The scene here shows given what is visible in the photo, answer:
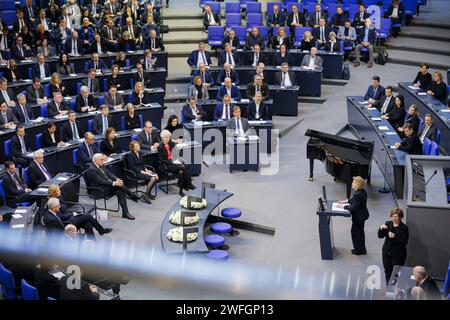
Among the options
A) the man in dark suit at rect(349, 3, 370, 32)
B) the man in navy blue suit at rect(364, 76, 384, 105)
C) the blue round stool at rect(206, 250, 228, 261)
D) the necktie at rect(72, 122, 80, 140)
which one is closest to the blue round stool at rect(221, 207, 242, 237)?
the blue round stool at rect(206, 250, 228, 261)

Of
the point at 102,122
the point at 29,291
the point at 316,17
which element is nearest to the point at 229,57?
the point at 316,17

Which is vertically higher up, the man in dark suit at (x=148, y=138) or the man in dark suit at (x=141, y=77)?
the man in dark suit at (x=141, y=77)

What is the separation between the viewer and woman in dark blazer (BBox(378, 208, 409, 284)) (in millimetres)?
8484

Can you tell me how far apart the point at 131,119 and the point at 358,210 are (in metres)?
6.27

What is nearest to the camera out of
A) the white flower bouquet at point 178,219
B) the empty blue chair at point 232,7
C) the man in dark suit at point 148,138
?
the white flower bouquet at point 178,219

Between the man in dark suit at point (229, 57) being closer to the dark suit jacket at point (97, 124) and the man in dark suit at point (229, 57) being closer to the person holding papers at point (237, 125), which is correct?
the person holding papers at point (237, 125)

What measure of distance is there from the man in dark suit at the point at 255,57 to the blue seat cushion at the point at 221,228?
7.86m

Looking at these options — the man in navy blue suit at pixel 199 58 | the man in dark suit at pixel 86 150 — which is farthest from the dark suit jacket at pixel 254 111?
the man in dark suit at pixel 86 150

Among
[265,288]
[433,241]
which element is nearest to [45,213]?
[433,241]

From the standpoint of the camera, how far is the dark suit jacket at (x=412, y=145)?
11.8m

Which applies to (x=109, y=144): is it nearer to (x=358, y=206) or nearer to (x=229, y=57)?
(x=358, y=206)

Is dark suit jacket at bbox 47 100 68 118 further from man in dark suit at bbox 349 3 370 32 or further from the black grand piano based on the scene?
man in dark suit at bbox 349 3 370 32

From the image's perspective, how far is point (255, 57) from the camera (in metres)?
17.8

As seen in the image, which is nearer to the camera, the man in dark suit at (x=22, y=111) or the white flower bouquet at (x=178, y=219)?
the white flower bouquet at (x=178, y=219)
